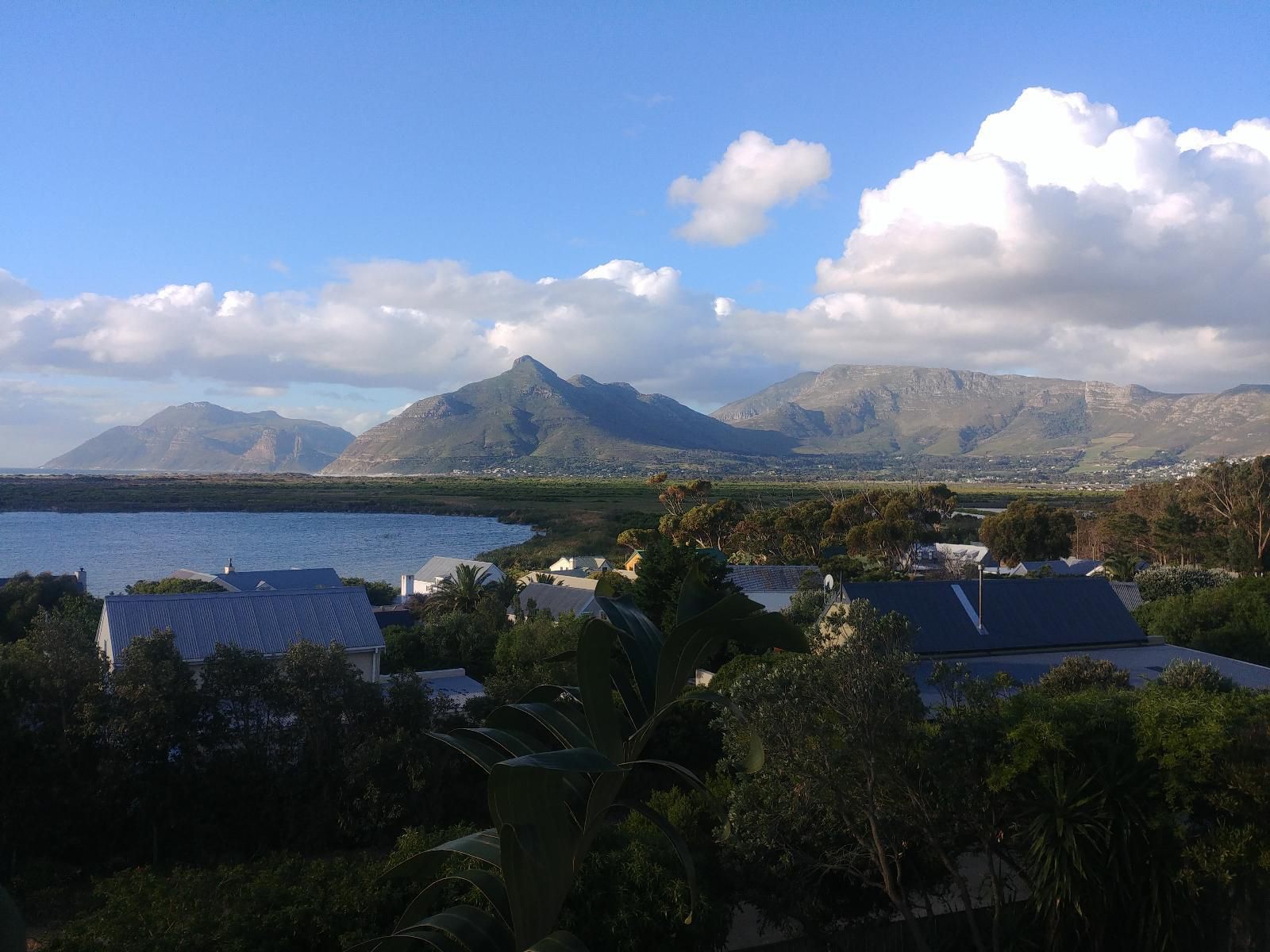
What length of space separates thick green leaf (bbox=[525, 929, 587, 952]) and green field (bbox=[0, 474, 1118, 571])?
7816cm

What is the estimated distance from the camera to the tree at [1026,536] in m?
60.0

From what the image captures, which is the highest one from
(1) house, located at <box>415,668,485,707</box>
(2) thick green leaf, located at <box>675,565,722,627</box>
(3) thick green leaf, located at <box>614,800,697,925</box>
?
(2) thick green leaf, located at <box>675,565,722,627</box>

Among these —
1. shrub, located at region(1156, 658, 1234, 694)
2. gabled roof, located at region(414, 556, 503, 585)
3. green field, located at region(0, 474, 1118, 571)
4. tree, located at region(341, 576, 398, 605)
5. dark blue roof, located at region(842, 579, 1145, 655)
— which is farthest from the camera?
green field, located at region(0, 474, 1118, 571)

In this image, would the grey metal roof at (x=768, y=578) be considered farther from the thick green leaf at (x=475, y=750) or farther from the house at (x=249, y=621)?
the thick green leaf at (x=475, y=750)

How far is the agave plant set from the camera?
12.1ft

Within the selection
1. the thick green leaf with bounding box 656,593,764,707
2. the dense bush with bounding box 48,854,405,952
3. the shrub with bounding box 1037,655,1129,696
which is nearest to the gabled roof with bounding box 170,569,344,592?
the shrub with bounding box 1037,655,1129,696

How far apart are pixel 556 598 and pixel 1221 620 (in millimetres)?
21798

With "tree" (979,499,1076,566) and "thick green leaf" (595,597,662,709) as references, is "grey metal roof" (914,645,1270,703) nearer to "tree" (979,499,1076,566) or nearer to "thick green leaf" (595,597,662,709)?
"thick green leaf" (595,597,662,709)

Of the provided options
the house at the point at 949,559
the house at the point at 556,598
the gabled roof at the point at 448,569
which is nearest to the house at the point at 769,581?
the house at the point at 556,598

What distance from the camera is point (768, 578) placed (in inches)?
1593

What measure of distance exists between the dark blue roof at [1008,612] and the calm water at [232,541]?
142 ft

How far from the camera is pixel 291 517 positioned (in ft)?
393

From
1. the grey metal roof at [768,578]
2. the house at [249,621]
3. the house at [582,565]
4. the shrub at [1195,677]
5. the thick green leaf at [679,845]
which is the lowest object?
the house at [582,565]

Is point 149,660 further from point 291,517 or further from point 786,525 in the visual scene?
point 291,517
